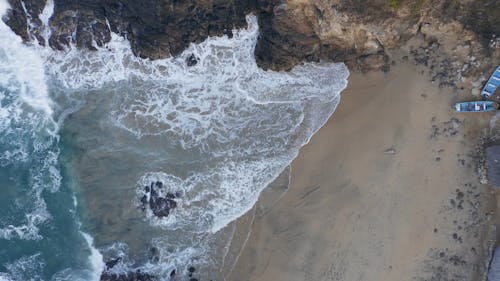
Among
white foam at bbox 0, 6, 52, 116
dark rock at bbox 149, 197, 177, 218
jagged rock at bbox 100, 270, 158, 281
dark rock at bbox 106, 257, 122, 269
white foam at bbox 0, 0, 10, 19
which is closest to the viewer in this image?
jagged rock at bbox 100, 270, 158, 281

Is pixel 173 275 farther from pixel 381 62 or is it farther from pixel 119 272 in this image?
pixel 381 62

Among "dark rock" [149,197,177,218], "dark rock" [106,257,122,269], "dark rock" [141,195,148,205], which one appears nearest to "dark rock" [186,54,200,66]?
"dark rock" [149,197,177,218]

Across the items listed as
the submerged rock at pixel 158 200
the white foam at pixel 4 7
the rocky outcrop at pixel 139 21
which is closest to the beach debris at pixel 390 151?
the rocky outcrop at pixel 139 21

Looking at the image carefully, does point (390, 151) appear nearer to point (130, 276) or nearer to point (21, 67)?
point (130, 276)

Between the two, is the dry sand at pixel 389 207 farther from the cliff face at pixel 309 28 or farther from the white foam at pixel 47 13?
the white foam at pixel 47 13

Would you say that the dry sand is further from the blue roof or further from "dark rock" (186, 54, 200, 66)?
"dark rock" (186, 54, 200, 66)
